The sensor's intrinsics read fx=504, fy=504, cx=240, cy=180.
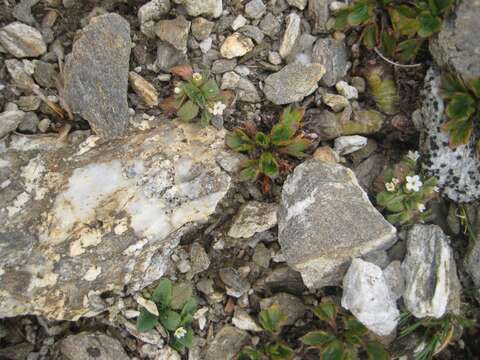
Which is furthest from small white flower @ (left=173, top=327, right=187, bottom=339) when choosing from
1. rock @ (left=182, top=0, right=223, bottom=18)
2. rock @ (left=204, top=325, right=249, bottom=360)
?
rock @ (left=182, top=0, right=223, bottom=18)

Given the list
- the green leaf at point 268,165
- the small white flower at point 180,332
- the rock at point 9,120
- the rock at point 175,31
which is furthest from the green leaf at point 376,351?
the rock at point 9,120

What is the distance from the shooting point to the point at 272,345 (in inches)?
202

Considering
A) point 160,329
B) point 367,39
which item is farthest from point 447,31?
point 160,329

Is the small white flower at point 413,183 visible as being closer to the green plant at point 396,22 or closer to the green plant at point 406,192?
the green plant at point 406,192

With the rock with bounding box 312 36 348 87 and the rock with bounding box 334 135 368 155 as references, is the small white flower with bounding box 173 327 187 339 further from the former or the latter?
the rock with bounding box 312 36 348 87

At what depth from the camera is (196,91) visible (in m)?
4.79

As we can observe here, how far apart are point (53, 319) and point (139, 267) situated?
936 millimetres

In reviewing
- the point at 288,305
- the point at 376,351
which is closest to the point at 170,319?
the point at 288,305

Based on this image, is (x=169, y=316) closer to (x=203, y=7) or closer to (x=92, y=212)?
(x=92, y=212)

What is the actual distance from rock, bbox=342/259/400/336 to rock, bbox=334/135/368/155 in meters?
1.16

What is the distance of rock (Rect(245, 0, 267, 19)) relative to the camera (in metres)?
5.05

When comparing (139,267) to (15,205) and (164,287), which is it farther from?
(15,205)

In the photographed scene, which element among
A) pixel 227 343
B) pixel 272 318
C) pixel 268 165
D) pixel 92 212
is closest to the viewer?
pixel 92 212

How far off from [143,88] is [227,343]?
8.84 feet
